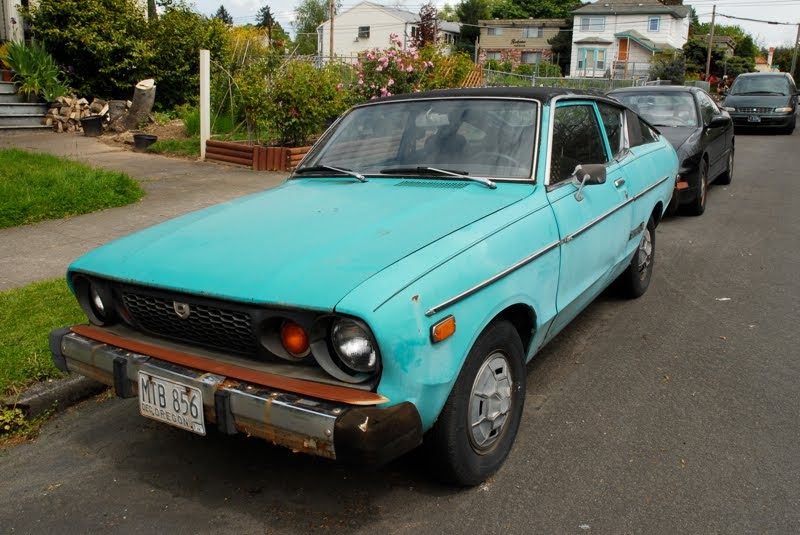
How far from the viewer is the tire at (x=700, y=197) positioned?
29.2 feet

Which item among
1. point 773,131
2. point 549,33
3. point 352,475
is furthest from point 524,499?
point 549,33

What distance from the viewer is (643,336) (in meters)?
5.02

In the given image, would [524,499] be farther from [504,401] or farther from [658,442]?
[658,442]

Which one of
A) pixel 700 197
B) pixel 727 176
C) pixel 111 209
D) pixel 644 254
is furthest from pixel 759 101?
pixel 111 209

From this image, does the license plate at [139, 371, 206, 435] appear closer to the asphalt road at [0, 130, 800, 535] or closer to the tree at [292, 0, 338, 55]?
the asphalt road at [0, 130, 800, 535]

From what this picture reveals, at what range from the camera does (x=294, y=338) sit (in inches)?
109

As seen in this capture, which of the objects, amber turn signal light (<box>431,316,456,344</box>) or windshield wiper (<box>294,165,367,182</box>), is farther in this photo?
windshield wiper (<box>294,165,367,182</box>)

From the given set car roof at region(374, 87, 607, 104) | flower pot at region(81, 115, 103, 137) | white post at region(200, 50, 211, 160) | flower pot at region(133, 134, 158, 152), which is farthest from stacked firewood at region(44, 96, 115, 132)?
car roof at region(374, 87, 607, 104)

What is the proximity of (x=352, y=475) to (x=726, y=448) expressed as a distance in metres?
1.78

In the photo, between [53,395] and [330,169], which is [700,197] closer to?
[330,169]

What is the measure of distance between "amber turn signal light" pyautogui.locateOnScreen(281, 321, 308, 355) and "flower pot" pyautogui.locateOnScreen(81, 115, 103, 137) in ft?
42.7

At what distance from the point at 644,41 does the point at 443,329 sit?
61.5 metres

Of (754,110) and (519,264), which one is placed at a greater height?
(754,110)

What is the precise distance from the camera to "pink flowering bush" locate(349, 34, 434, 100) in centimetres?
1316
